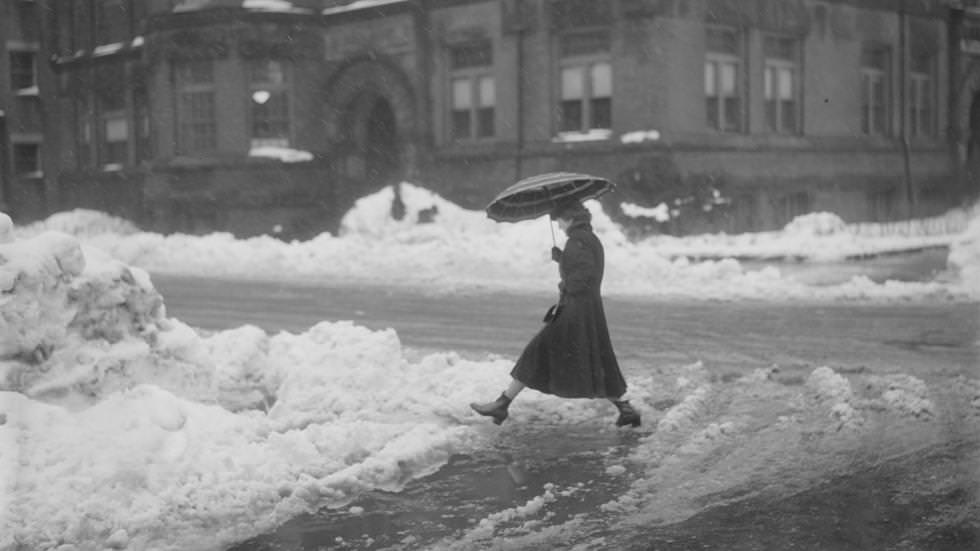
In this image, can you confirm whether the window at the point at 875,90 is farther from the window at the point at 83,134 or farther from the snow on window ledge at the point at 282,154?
the window at the point at 83,134

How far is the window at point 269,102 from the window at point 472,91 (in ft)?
15.6

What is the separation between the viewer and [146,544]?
552cm

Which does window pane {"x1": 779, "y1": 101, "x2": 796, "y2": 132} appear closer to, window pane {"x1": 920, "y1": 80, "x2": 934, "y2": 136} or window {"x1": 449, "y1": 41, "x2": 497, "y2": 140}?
window pane {"x1": 920, "y1": 80, "x2": 934, "y2": 136}

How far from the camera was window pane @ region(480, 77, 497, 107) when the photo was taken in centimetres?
2643

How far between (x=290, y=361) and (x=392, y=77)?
62.5ft

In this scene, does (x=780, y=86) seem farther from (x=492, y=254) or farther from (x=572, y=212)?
(x=572, y=212)

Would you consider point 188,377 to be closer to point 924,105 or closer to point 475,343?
point 475,343

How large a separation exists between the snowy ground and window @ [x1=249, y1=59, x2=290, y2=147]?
767 inches

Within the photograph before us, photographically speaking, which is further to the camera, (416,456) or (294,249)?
(294,249)

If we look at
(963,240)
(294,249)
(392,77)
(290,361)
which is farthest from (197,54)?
(290,361)

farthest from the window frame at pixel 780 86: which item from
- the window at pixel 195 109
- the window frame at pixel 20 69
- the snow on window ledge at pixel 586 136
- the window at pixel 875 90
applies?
the window frame at pixel 20 69

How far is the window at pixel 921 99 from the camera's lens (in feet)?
100

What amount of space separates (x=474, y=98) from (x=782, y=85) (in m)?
6.98

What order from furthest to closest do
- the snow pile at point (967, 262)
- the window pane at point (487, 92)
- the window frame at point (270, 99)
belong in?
the window frame at point (270, 99) → the window pane at point (487, 92) → the snow pile at point (967, 262)
